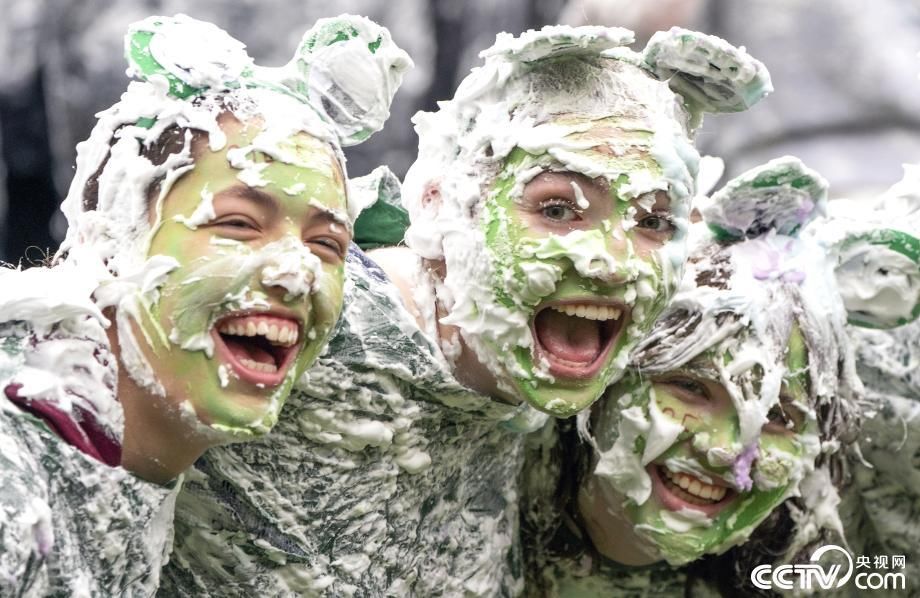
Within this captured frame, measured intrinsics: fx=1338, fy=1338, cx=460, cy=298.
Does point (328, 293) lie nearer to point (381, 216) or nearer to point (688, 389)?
point (381, 216)

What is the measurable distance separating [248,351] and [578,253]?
0.45m

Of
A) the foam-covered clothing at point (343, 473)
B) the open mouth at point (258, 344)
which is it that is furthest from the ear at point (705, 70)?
the open mouth at point (258, 344)

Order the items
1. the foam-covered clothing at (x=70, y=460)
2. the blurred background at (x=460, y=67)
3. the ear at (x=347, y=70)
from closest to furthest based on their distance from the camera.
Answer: the foam-covered clothing at (x=70, y=460), the ear at (x=347, y=70), the blurred background at (x=460, y=67)

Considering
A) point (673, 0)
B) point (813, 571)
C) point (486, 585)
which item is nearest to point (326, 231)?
point (486, 585)

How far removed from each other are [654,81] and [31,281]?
0.89m

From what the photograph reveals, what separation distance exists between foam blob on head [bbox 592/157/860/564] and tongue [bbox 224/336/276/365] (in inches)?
28.7

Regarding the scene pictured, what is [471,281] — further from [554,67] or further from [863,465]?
[863,465]

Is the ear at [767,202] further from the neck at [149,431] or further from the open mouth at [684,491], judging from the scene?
the neck at [149,431]

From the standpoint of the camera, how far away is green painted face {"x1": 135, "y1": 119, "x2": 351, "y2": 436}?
4.67 ft

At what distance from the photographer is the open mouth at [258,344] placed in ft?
4.73

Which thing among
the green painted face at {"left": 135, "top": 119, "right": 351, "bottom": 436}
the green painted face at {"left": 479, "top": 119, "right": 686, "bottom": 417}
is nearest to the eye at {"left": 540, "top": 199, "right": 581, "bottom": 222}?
the green painted face at {"left": 479, "top": 119, "right": 686, "bottom": 417}

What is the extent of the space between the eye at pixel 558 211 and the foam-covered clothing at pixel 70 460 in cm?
59

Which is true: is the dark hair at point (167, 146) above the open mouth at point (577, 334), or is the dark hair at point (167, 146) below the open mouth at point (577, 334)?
above

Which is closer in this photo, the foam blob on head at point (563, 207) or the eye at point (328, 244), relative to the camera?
the eye at point (328, 244)
